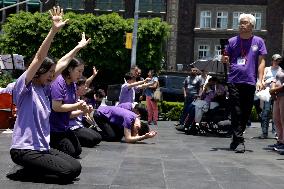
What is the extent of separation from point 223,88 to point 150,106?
16.0 ft

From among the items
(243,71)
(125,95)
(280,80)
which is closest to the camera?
(243,71)

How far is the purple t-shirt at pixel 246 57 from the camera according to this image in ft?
30.8

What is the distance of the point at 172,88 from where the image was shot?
1032 inches

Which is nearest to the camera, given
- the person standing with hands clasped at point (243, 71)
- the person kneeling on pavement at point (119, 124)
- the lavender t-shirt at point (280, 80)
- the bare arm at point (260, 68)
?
the bare arm at point (260, 68)

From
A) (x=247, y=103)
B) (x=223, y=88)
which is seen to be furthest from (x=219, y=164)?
(x=223, y=88)

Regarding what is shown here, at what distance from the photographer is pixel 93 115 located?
10820mm

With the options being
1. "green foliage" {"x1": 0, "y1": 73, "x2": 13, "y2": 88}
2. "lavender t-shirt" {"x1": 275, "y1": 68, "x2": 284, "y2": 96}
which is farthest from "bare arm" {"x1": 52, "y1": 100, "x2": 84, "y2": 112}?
"green foliage" {"x1": 0, "y1": 73, "x2": 13, "y2": 88}

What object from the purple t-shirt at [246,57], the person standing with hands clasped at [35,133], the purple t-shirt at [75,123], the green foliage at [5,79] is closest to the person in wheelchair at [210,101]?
the purple t-shirt at [246,57]

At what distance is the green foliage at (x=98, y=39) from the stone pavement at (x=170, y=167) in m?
30.2

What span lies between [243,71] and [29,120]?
4777 millimetres

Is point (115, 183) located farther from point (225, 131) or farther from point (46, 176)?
point (225, 131)

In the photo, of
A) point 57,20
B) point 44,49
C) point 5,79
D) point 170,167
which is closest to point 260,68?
point 170,167

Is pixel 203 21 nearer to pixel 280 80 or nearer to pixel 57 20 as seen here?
pixel 280 80

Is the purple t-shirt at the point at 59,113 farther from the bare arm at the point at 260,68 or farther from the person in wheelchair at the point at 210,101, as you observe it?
the person in wheelchair at the point at 210,101
